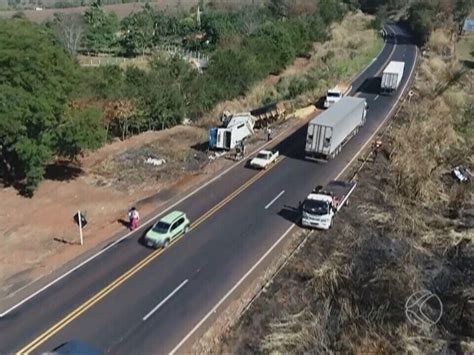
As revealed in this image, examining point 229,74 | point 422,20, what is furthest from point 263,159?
point 422,20

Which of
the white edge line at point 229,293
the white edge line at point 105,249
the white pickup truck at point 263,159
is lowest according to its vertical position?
the white edge line at point 105,249

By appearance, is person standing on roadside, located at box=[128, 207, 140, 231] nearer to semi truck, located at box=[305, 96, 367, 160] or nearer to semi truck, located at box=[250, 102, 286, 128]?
semi truck, located at box=[305, 96, 367, 160]

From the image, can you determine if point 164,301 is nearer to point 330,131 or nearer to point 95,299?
point 95,299

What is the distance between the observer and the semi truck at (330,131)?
34.8 m

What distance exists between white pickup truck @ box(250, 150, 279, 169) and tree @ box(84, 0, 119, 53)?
69456 mm

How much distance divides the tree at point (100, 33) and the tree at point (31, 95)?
215 feet

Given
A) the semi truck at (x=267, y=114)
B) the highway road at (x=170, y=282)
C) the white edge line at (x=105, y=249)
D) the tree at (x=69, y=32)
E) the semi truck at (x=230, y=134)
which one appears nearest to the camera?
the highway road at (x=170, y=282)

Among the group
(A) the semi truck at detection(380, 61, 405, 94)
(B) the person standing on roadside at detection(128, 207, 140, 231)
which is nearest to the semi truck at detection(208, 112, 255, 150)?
(B) the person standing on roadside at detection(128, 207, 140, 231)

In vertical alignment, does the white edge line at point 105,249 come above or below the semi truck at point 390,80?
below

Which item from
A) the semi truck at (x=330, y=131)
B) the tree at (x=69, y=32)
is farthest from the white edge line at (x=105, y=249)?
the tree at (x=69, y=32)

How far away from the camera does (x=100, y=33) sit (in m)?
94.8

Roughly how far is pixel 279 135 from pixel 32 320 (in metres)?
28.1

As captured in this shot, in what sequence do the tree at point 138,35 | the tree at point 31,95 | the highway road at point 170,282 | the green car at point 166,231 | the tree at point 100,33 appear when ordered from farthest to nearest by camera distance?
1. the tree at point 100,33
2. the tree at point 138,35
3. the tree at point 31,95
4. the green car at point 166,231
5. the highway road at point 170,282

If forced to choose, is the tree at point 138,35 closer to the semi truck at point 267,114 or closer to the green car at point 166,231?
the semi truck at point 267,114
